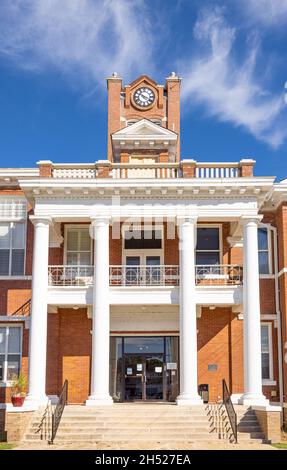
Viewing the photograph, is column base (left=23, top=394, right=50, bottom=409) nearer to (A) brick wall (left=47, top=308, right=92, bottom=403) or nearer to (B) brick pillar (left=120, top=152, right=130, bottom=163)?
(A) brick wall (left=47, top=308, right=92, bottom=403)

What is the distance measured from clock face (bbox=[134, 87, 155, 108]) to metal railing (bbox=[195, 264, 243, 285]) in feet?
47.1

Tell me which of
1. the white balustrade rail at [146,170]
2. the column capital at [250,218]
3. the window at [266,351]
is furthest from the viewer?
the window at [266,351]

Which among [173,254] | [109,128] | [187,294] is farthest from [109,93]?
[187,294]

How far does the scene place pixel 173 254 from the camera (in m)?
27.5

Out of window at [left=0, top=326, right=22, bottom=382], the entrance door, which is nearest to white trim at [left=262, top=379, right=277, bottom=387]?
the entrance door

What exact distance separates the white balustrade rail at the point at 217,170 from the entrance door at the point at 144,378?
24.8 ft

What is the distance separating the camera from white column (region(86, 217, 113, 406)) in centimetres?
2312

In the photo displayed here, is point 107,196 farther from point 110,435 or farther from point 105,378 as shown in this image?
point 110,435

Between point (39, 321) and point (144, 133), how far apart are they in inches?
535

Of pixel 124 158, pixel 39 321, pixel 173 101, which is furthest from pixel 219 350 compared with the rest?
pixel 173 101

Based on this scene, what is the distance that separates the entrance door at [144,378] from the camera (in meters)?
26.6

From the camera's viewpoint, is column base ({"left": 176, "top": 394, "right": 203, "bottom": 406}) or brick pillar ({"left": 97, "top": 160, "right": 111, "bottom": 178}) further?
brick pillar ({"left": 97, "top": 160, "right": 111, "bottom": 178})

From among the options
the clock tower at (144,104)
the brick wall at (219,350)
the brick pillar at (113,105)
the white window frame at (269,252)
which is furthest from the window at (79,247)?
the brick pillar at (113,105)

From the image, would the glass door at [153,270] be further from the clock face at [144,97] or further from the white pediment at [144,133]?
the clock face at [144,97]
